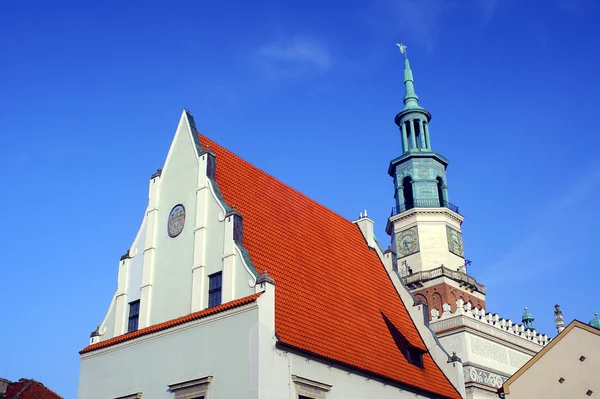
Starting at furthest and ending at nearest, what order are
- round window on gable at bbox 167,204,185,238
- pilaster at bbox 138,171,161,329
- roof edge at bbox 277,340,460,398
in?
1. round window on gable at bbox 167,204,185,238
2. pilaster at bbox 138,171,161,329
3. roof edge at bbox 277,340,460,398

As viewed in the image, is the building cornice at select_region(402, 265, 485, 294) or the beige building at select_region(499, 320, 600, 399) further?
the building cornice at select_region(402, 265, 485, 294)

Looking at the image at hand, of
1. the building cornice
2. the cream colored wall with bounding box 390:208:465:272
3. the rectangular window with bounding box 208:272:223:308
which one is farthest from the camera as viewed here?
the cream colored wall with bounding box 390:208:465:272

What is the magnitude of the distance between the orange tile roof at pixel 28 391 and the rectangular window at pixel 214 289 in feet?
64.3

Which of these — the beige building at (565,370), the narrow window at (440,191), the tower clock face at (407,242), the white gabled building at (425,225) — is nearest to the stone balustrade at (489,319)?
the white gabled building at (425,225)

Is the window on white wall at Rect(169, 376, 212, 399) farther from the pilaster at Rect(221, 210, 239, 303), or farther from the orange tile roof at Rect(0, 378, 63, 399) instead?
the orange tile roof at Rect(0, 378, 63, 399)

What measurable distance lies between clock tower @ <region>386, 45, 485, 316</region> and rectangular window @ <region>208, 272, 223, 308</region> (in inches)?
1183

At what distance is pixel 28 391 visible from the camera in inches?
1433

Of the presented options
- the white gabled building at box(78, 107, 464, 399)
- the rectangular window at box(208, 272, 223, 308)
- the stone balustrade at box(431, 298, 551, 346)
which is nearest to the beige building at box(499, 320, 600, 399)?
the white gabled building at box(78, 107, 464, 399)

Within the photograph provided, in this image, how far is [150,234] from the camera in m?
24.0

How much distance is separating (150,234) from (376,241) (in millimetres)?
10762

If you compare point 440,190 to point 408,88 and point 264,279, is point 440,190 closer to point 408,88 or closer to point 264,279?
point 408,88

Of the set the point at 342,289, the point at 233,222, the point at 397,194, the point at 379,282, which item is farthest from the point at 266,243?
the point at 397,194

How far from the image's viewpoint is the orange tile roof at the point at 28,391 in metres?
35.9

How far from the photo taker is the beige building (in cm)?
2664
